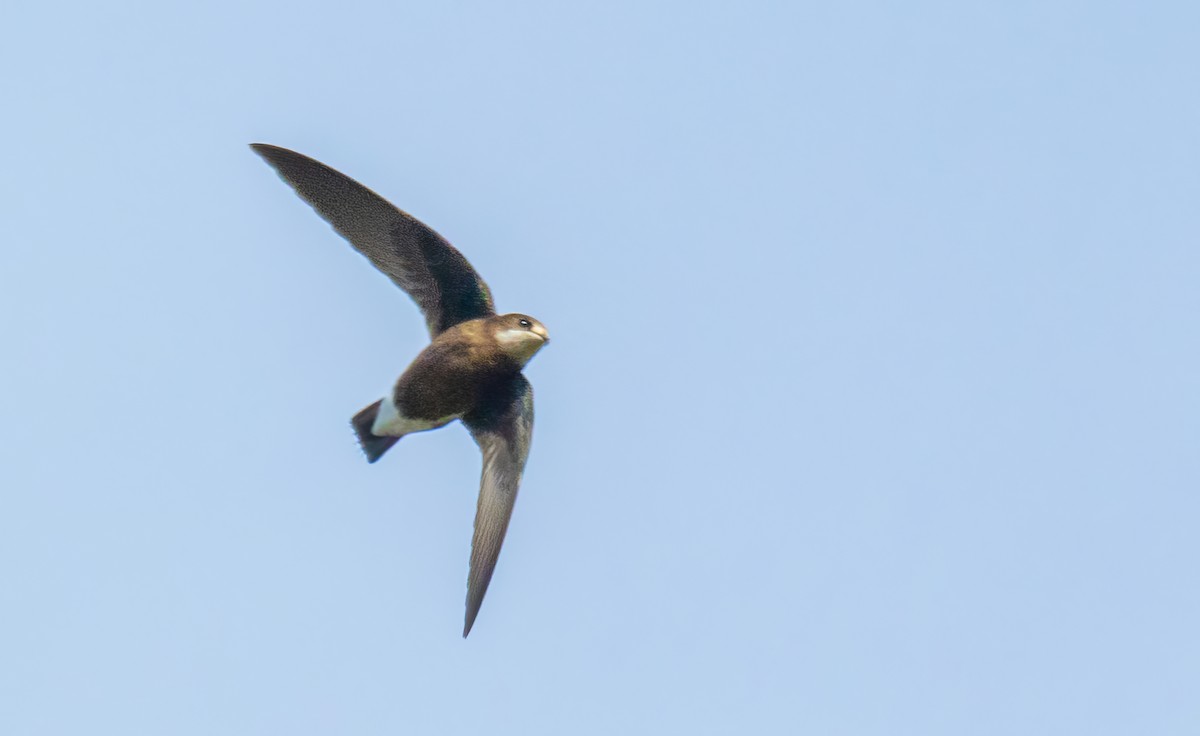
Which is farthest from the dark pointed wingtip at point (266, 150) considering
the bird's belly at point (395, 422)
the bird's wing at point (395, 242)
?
the bird's belly at point (395, 422)

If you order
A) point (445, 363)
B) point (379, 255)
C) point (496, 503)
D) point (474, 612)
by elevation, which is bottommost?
point (474, 612)

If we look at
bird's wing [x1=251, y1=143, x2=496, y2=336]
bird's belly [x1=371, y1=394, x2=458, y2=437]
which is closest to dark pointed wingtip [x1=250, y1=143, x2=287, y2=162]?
bird's wing [x1=251, y1=143, x2=496, y2=336]

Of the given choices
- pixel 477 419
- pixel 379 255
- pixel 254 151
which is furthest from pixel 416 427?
pixel 254 151

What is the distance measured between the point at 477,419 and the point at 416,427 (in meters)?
0.48

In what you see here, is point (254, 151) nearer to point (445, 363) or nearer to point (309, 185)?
point (309, 185)

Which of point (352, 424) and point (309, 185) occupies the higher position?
point (309, 185)

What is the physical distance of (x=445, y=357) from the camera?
35.8ft

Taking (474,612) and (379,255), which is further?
(379,255)

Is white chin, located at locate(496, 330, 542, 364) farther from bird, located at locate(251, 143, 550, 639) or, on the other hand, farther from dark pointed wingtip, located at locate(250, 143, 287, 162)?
dark pointed wingtip, located at locate(250, 143, 287, 162)

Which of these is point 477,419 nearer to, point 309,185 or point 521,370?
point 521,370

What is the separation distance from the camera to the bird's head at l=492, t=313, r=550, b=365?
10.7m

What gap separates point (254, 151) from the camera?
11195 millimetres

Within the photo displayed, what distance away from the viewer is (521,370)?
11.1m

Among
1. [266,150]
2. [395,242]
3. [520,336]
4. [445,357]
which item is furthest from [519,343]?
[266,150]
